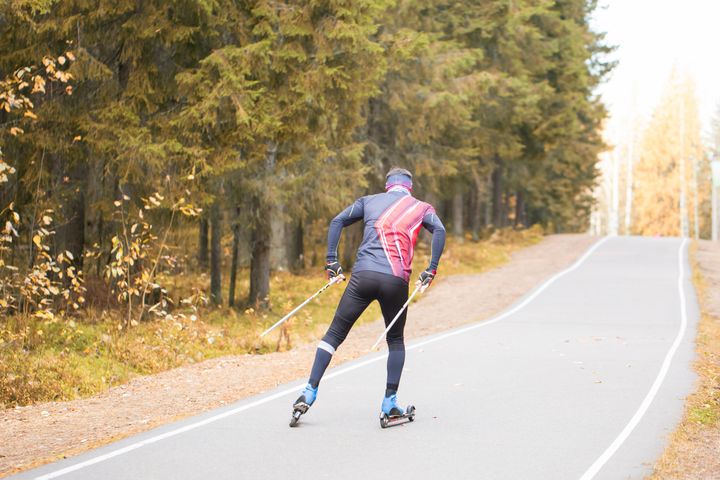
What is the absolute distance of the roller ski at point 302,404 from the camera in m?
7.79

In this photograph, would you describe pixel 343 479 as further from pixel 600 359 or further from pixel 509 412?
pixel 600 359

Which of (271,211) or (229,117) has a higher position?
(229,117)

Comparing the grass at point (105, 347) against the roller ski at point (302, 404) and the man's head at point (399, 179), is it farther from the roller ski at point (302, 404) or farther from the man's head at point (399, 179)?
the man's head at point (399, 179)

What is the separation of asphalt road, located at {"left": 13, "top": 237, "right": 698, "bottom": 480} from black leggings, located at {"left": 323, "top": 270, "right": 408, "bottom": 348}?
89 cm

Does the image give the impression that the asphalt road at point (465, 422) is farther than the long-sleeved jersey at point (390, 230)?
No

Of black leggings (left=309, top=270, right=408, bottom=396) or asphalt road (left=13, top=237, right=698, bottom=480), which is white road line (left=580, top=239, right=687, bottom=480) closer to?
asphalt road (left=13, top=237, right=698, bottom=480)

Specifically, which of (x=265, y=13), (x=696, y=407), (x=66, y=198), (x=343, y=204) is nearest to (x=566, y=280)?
(x=343, y=204)

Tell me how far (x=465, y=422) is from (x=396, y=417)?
A: 2.26 feet

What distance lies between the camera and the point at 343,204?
21.0 meters

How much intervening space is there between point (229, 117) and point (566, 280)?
13.2 m

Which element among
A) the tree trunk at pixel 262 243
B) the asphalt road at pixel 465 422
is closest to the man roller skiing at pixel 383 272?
the asphalt road at pixel 465 422

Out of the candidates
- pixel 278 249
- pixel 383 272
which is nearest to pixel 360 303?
pixel 383 272

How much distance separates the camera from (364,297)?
26.0 ft

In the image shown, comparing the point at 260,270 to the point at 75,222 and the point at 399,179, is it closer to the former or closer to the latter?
the point at 75,222
